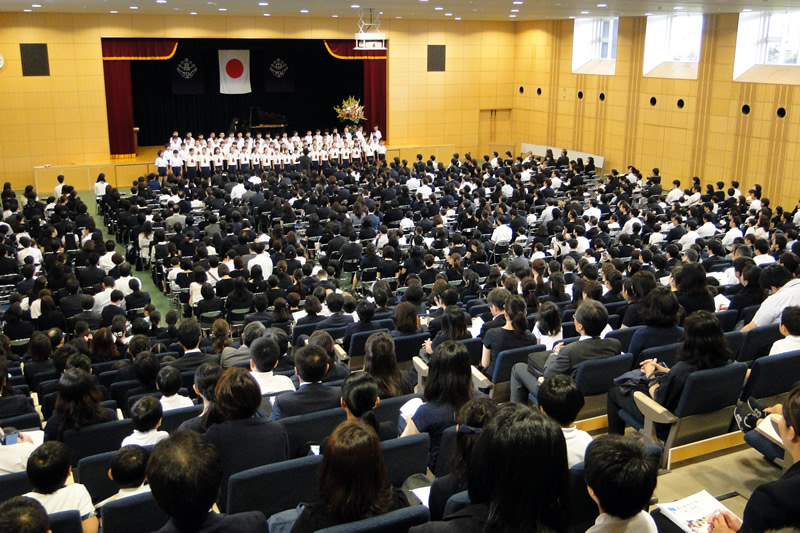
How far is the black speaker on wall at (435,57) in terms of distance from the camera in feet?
81.8

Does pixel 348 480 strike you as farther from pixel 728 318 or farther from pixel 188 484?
pixel 728 318

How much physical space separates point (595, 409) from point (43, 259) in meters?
9.86

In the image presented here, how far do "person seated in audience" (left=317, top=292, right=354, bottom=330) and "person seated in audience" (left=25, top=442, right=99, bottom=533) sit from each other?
4.19 m

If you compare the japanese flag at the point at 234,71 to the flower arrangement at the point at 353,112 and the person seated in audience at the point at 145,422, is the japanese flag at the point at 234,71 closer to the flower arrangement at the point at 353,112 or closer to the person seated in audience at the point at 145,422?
the flower arrangement at the point at 353,112

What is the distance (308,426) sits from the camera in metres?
4.66

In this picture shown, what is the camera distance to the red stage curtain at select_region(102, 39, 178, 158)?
2120cm

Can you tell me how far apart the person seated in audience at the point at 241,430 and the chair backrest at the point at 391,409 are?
0.89 metres

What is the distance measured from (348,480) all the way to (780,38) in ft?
61.0

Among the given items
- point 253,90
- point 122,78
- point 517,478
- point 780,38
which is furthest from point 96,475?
point 253,90

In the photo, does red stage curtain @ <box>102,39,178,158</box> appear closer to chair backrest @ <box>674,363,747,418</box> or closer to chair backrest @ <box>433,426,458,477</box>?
chair backrest @ <box>433,426,458,477</box>

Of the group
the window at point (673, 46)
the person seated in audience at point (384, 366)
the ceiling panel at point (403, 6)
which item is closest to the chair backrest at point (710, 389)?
the person seated in audience at point (384, 366)

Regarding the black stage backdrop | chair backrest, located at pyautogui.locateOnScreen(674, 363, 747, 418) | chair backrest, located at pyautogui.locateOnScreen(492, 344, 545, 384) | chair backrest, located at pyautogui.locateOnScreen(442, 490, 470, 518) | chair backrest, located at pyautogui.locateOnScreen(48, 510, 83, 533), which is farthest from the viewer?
the black stage backdrop

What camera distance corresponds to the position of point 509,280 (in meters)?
8.37

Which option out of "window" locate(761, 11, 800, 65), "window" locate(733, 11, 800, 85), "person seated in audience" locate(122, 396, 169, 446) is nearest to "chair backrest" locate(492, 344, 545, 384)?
"person seated in audience" locate(122, 396, 169, 446)
